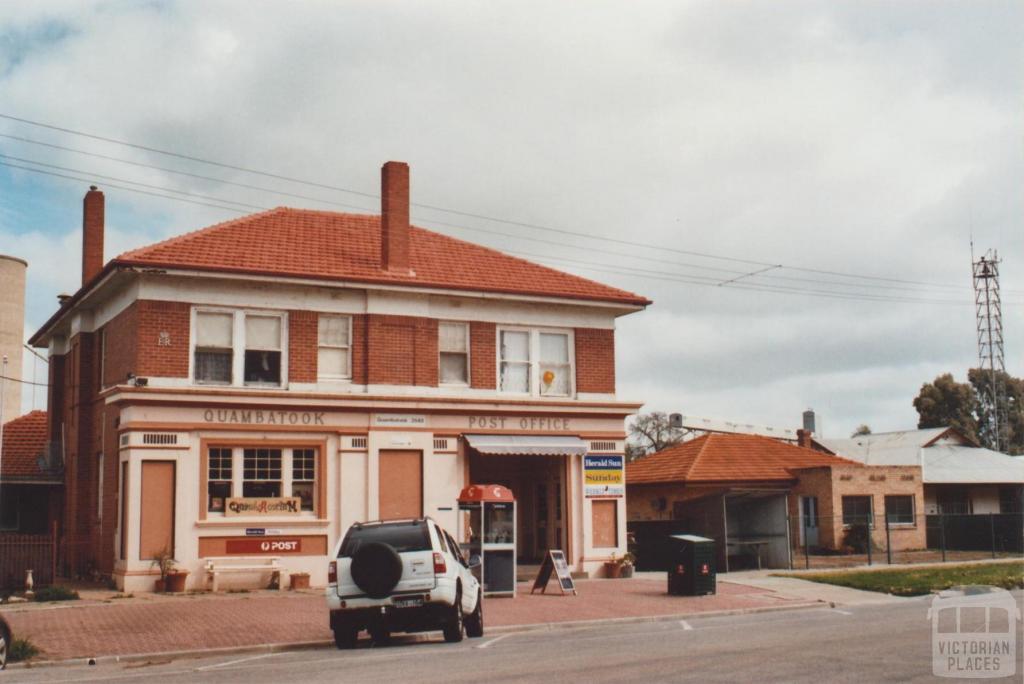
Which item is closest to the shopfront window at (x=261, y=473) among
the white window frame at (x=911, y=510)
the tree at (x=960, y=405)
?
the white window frame at (x=911, y=510)

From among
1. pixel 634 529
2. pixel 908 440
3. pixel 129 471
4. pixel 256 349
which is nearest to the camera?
pixel 129 471

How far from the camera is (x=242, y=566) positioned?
992 inches

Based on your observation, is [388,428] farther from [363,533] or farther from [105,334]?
[363,533]

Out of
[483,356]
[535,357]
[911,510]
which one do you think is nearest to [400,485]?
[483,356]

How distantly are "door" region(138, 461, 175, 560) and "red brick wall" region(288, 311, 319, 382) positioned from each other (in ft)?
11.7

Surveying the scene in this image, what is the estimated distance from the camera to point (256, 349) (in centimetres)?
2639

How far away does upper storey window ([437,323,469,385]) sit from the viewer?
2831cm

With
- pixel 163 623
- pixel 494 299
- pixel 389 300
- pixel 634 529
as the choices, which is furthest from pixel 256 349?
pixel 634 529

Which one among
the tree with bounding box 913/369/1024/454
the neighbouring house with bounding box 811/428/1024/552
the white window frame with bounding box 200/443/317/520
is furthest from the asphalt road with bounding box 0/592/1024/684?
the tree with bounding box 913/369/1024/454

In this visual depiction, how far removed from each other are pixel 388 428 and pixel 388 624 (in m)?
11.3

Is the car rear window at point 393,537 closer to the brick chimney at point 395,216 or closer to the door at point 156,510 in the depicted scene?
the door at point 156,510

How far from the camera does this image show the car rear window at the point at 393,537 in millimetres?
16188

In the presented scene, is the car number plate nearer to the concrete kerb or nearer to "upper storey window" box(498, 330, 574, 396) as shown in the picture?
the concrete kerb

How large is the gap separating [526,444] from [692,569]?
598cm
